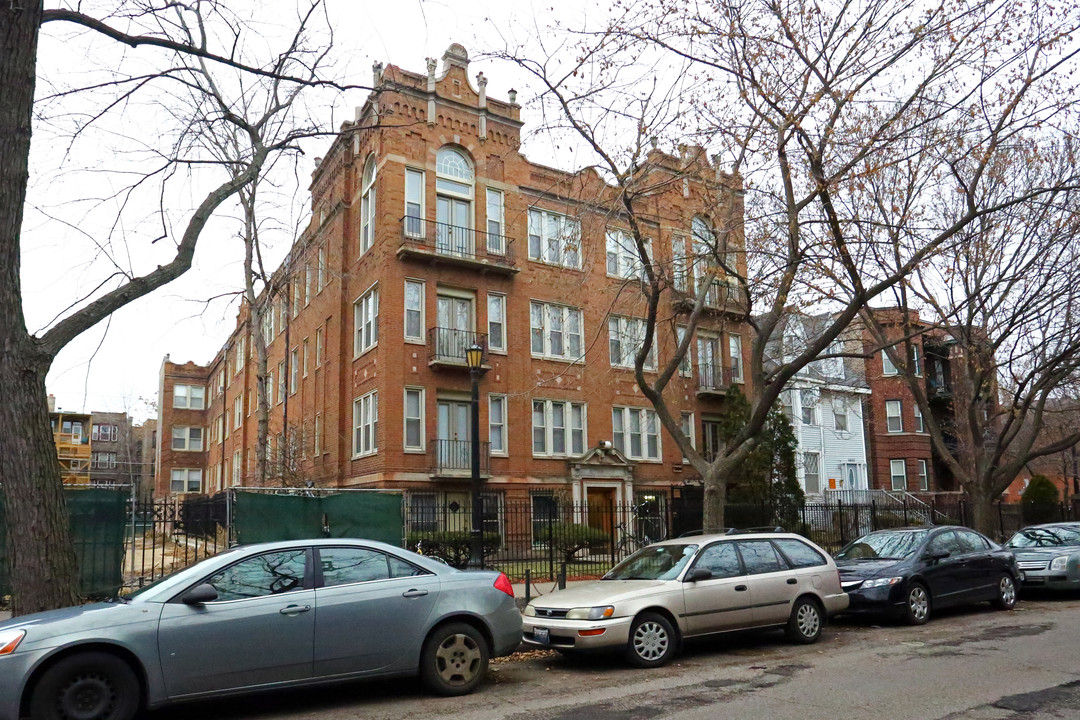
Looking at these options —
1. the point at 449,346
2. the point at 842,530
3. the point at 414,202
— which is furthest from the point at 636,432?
the point at 414,202

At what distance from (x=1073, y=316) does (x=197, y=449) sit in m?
51.6

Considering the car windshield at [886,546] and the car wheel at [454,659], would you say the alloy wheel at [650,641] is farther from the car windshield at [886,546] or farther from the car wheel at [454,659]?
the car windshield at [886,546]

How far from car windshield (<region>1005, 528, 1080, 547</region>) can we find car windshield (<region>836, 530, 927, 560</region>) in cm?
520

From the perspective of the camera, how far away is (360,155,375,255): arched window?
26.0 meters

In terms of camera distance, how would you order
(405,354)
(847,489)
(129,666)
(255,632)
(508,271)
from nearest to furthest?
1. (129,666)
2. (255,632)
3. (405,354)
4. (508,271)
5. (847,489)

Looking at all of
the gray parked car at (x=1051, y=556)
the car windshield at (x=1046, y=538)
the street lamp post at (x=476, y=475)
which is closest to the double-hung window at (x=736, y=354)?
the car windshield at (x=1046, y=538)

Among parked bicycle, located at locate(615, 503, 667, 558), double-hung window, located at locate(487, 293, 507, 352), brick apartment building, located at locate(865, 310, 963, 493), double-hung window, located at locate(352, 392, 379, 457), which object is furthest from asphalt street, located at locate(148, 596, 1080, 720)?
brick apartment building, located at locate(865, 310, 963, 493)

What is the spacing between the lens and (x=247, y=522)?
13.5 meters

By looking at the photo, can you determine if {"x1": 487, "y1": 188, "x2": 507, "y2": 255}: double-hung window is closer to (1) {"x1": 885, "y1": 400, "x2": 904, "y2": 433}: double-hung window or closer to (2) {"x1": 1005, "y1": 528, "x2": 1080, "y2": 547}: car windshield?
(2) {"x1": 1005, "y1": 528, "x2": 1080, "y2": 547}: car windshield

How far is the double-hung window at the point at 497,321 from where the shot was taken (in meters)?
26.0

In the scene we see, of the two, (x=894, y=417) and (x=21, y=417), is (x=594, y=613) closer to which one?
(x=21, y=417)

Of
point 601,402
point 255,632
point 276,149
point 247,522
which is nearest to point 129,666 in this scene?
point 255,632

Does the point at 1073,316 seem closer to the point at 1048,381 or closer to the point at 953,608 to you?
the point at 1048,381

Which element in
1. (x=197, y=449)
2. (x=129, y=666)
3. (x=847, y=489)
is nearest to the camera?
(x=129, y=666)
